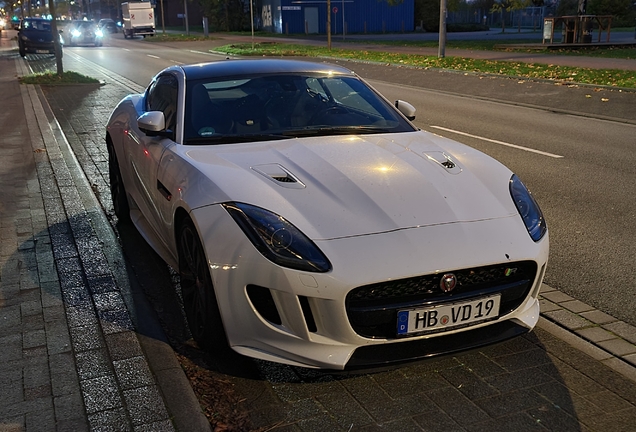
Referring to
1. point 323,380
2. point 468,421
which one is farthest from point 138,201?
point 468,421

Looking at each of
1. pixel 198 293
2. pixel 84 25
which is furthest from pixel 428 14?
pixel 198 293

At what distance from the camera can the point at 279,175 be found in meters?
3.88

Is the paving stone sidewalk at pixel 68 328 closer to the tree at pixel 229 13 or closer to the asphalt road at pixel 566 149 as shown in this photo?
the asphalt road at pixel 566 149

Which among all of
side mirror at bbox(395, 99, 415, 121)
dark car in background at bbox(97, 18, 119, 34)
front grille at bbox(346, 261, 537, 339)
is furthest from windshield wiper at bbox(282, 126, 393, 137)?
dark car in background at bbox(97, 18, 119, 34)

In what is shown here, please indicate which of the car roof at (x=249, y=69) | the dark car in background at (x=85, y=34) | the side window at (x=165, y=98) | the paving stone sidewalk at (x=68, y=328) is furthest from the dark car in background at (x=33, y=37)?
the car roof at (x=249, y=69)

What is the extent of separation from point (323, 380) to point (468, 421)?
76 cm

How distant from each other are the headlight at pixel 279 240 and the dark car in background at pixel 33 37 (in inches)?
1395

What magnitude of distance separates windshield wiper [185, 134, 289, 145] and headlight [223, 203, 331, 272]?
1106 millimetres

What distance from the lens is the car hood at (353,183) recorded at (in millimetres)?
3500

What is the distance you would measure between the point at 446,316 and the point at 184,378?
1.31 meters

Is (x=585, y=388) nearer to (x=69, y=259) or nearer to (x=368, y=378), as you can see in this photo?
(x=368, y=378)

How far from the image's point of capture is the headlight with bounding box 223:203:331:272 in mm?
3256

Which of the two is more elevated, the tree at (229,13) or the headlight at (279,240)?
the tree at (229,13)

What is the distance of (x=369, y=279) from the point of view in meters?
3.19
